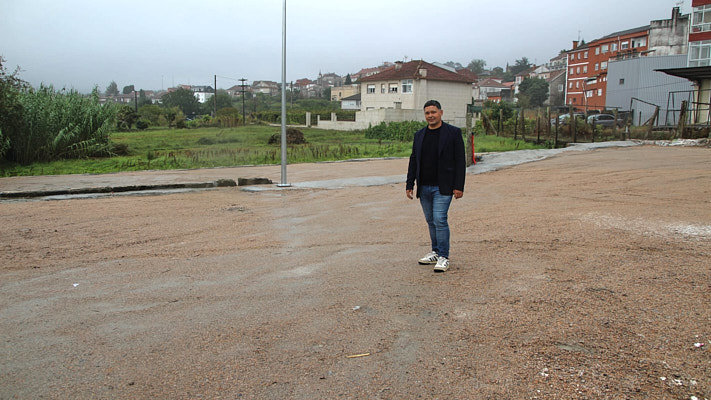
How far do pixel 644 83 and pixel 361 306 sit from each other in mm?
49133

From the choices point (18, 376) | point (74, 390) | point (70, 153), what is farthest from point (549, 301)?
point (70, 153)

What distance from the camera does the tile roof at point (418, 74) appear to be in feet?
175

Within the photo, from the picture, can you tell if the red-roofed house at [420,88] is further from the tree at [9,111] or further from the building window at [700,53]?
the tree at [9,111]

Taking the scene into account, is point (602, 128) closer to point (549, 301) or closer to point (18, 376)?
point (549, 301)

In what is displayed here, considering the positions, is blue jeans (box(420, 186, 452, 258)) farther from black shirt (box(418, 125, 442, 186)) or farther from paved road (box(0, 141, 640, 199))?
paved road (box(0, 141, 640, 199))

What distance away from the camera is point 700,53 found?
35188mm

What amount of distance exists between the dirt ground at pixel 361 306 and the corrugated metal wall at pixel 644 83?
1544 inches

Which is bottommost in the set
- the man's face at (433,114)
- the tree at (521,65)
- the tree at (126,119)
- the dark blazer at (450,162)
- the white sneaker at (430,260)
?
the white sneaker at (430,260)

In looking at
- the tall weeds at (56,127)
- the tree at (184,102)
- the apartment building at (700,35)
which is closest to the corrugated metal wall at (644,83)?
the apartment building at (700,35)

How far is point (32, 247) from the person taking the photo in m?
7.60

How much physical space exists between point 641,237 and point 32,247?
811 cm

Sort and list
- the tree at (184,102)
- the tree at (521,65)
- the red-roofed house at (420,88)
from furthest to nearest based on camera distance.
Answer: the tree at (521,65)
the tree at (184,102)
the red-roofed house at (420,88)

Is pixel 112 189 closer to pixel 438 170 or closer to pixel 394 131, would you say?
pixel 438 170

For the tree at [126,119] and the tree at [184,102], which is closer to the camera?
the tree at [126,119]
